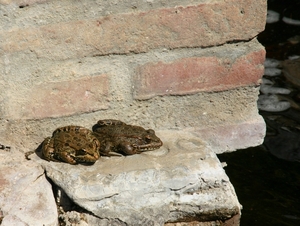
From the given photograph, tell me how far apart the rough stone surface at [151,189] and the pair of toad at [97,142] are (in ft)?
0.14

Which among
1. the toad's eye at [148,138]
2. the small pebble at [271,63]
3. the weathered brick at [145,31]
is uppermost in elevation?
the weathered brick at [145,31]

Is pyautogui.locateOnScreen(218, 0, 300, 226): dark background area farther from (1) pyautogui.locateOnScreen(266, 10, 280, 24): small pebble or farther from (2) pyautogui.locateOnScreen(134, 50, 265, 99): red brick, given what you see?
(2) pyautogui.locateOnScreen(134, 50, 265, 99): red brick

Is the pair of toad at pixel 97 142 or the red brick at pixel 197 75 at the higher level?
the red brick at pixel 197 75

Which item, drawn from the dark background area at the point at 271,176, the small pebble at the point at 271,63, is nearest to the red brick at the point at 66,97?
the dark background area at the point at 271,176

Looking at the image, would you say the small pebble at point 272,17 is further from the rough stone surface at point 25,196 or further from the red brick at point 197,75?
the rough stone surface at point 25,196

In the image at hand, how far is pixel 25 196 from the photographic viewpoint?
2.00 m

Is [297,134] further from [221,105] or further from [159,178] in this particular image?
[159,178]

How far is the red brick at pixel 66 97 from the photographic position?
2203mm

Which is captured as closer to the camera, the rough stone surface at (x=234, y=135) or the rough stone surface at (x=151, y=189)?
the rough stone surface at (x=151, y=189)

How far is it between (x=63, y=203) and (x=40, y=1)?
662 mm

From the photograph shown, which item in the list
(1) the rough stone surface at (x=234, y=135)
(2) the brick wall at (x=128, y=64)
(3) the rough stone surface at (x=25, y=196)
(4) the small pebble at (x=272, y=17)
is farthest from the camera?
(4) the small pebble at (x=272, y=17)

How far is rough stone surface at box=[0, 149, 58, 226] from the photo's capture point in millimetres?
1948

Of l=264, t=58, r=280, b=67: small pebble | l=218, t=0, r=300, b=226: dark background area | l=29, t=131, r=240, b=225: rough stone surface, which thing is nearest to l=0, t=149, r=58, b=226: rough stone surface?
l=29, t=131, r=240, b=225: rough stone surface

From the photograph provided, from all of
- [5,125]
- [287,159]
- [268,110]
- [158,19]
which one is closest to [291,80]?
[268,110]
